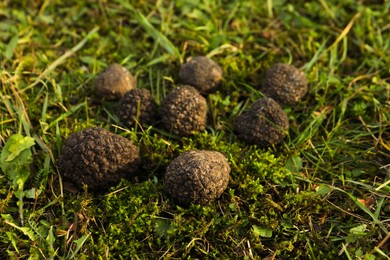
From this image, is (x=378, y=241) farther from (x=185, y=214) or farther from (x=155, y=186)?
(x=155, y=186)

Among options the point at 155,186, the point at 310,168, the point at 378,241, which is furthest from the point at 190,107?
the point at 378,241

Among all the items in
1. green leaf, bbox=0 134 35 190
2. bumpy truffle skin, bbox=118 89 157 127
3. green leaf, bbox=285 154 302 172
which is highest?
bumpy truffle skin, bbox=118 89 157 127

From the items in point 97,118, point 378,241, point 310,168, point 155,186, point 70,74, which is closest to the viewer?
point 378,241

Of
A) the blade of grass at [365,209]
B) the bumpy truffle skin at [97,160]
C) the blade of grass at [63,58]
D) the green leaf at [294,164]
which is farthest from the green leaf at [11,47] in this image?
the blade of grass at [365,209]

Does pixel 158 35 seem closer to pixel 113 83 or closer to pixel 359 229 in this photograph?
pixel 113 83

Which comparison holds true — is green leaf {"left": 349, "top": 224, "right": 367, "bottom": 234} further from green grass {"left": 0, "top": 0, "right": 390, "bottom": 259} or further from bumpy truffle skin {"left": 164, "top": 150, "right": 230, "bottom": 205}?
bumpy truffle skin {"left": 164, "top": 150, "right": 230, "bottom": 205}

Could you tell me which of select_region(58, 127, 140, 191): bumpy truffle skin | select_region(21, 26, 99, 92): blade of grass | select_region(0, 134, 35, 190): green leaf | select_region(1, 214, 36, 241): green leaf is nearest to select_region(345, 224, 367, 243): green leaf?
select_region(58, 127, 140, 191): bumpy truffle skin
